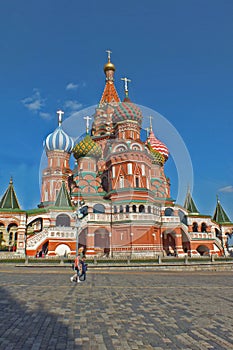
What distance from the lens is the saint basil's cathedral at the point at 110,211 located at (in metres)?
32.5

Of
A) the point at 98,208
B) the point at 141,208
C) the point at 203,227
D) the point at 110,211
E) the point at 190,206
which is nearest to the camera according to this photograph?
the point at 141,208

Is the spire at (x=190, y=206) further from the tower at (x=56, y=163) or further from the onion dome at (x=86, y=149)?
the tower at (x=56, y=163)

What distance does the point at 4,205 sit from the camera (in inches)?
1389

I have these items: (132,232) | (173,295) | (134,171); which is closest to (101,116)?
(134,171)

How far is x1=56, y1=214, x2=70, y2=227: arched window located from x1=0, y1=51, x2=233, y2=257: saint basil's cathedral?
0.44 ft

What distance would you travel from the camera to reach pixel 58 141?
46875 mm

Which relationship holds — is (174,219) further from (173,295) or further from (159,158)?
(173,295)

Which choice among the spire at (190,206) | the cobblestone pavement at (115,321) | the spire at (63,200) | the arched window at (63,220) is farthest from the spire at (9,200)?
the cobblestone pavement at (115,321)

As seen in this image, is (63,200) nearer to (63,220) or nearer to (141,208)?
(63,220)

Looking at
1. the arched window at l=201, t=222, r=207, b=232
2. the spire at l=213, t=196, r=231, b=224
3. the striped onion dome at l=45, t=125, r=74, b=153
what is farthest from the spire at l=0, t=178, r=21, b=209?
the spire at l=213, t=196, r=231, b=224

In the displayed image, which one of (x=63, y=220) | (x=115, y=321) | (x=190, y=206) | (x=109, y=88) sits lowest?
(x=115, y=321)

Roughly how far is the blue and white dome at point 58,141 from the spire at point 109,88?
41.5 ft

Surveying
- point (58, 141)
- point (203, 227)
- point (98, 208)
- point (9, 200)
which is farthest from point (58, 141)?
point (203, 227)

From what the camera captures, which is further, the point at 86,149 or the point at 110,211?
the point at 86,149
